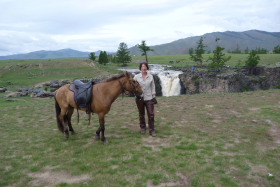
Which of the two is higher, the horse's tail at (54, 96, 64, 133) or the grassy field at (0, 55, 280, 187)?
the horse's tail at (54, 96, 64, 133)

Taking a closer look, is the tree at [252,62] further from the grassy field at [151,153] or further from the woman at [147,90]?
the woman at [147,90]

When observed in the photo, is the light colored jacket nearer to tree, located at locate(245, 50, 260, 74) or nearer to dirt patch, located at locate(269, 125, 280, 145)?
dirt patch, located at locate(269, 125, 280, 145)

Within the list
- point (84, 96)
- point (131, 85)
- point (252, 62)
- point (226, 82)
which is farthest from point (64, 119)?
point (252, 62)

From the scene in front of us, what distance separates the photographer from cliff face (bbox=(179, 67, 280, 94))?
28578mm

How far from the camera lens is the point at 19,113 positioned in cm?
1268

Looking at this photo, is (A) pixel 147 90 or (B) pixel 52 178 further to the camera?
(A) pixel 147 90

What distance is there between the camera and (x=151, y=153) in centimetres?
597

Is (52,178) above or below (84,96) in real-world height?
below

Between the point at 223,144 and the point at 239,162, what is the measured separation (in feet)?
4.58

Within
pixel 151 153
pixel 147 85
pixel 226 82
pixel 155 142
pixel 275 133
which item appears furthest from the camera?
pixel 226 82

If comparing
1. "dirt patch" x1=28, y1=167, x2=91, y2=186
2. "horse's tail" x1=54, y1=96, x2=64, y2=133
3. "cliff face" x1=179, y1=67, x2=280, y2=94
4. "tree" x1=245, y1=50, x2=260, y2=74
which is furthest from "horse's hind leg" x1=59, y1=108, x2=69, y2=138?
"tree" x1=245, y1=50, x2=260, y2=74

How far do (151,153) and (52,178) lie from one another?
276cm

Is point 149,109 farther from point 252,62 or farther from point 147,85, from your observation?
point 252,62

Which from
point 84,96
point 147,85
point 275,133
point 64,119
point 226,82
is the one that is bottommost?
point 275,133
